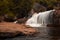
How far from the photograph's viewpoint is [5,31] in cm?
3372

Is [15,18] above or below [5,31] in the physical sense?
above

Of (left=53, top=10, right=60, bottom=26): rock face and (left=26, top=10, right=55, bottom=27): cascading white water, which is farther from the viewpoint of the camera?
(left=26, top=10, right=55, bottom=27): cascading white water

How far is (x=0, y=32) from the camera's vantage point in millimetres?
33375

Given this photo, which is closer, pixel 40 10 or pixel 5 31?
pixel 5 31

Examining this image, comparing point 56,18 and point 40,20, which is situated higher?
point 56,18

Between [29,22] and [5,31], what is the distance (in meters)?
19.0

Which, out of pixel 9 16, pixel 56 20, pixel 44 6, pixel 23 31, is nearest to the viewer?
pixel 23 31

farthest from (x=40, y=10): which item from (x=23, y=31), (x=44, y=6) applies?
(x=23, y=31)

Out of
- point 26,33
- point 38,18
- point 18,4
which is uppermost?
point 18,4

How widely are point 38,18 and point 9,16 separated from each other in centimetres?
645

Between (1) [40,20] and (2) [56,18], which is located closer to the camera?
(2) [56,18]

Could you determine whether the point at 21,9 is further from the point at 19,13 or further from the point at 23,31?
the point at 23,31

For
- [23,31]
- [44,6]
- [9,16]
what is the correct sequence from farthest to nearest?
[44,6] < [9,16] < [23,31]

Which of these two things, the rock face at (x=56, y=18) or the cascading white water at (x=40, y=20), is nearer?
the rock face at (x=56, y=18)
